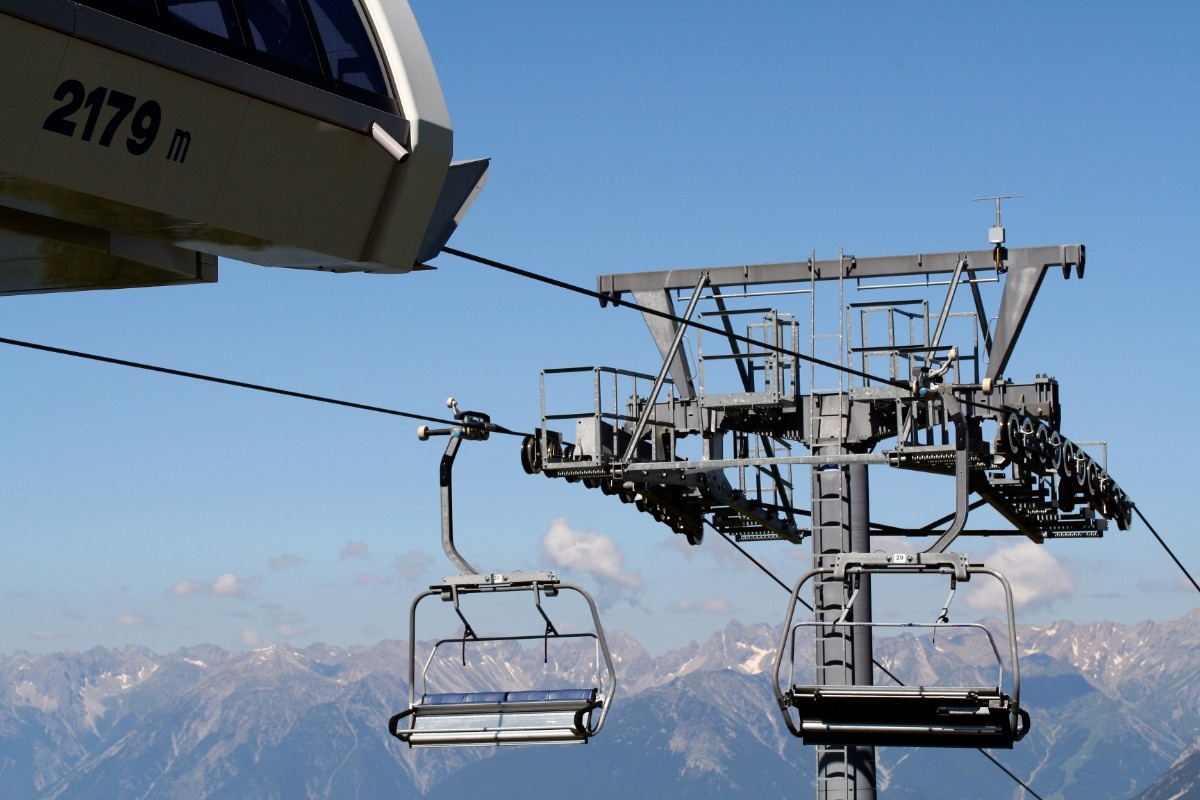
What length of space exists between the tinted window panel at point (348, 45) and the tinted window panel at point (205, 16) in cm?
69

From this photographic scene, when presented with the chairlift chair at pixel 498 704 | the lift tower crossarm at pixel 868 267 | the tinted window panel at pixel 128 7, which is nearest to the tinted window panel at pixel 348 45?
the tinted window panel at pixel 128 7

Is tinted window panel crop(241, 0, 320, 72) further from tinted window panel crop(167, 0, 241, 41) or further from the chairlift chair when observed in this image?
the chairlift chair

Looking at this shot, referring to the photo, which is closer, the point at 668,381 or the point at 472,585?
the point at 472,585

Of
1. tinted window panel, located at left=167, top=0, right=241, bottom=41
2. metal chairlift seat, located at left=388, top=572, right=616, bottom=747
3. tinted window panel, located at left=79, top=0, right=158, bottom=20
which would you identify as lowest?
metal chairlift seat, located at left=388, top=572, right=616, bottom=747

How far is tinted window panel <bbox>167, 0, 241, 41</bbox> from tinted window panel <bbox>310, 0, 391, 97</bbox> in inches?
27.1

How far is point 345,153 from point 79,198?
1772 mm

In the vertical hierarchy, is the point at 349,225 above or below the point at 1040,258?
below

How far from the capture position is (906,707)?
680 inches

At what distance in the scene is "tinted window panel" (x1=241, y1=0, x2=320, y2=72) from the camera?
441 inches

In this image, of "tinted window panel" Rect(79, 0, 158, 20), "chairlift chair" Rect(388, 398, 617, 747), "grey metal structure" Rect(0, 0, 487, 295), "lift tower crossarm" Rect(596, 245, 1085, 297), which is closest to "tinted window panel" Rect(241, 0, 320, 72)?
"grey metal structure" Rect(0, 0, 487, 295)

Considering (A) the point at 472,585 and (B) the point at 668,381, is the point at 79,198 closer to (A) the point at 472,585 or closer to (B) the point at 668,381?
(A) the point at 472,585

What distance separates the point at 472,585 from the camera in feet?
56.6

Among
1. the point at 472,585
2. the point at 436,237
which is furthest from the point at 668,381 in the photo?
the point at 436,237

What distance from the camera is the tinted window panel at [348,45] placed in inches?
456
